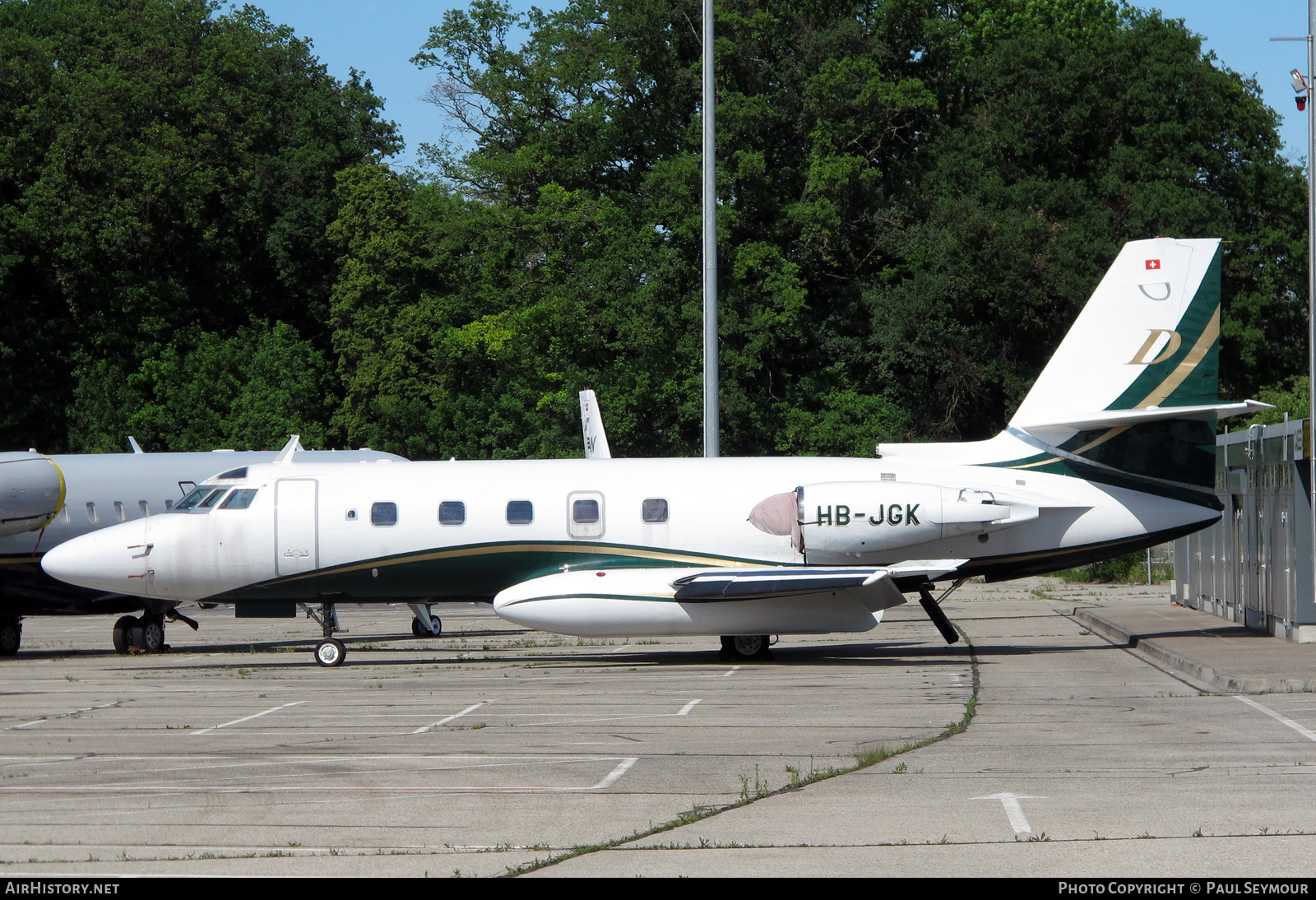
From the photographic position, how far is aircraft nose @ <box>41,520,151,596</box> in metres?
21.2

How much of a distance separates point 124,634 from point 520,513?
852cm

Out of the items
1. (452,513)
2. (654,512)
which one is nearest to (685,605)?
(654,512)

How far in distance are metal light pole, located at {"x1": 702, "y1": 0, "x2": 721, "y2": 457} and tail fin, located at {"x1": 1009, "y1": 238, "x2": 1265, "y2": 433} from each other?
27.8 ft

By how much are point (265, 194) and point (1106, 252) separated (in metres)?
36.5

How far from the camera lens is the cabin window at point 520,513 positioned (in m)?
20.8

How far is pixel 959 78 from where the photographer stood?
56812 mm

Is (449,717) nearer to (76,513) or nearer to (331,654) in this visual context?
(331,654)

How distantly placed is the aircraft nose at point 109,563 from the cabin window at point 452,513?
4.38 m

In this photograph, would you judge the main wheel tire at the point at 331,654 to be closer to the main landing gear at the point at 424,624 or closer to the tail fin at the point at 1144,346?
the main landing gear at the point at 424,624

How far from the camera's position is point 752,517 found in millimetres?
20594

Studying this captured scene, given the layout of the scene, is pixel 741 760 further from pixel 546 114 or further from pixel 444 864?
pixel 546 114

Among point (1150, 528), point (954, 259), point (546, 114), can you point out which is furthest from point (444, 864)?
point (546, 114)

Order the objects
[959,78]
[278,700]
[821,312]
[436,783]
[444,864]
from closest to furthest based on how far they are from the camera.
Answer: [444,864] → [436,783] → [278,700] → [821,312] → [959,78]

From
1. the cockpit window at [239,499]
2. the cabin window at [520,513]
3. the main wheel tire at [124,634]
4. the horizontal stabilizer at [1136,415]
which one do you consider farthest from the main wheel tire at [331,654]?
the horizontal stabilizer at [1136,415]
